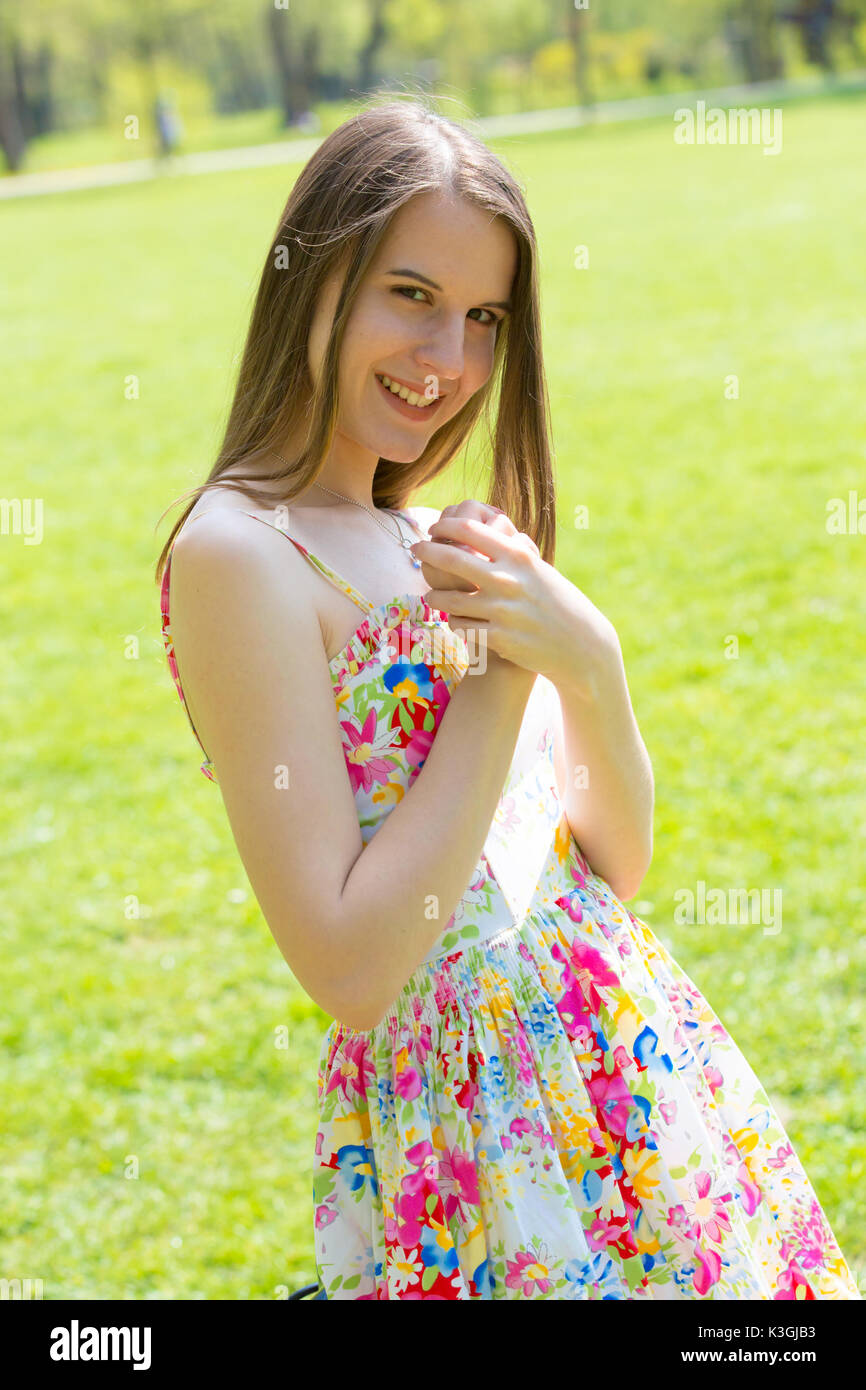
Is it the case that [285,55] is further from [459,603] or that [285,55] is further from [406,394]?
[459,603]

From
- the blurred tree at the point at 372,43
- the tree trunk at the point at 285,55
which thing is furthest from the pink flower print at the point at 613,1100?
the blurred tree at the point at 372,43

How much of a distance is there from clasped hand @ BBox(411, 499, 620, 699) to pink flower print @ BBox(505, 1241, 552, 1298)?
2.15ft

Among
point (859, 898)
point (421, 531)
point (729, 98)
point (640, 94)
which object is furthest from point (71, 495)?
point (640, 94)

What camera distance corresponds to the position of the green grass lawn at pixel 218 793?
3.15 metres

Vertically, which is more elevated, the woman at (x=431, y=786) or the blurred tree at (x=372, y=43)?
the blurred tree at (x=372, y=43)

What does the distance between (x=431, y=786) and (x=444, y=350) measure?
0.51 meters

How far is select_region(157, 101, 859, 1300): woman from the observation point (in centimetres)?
140

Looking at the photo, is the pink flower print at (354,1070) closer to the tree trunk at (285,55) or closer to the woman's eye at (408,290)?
the woman's eye at (408,290)

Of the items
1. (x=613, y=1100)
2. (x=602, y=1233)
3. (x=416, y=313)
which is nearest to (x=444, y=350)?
(x=416, y=313)

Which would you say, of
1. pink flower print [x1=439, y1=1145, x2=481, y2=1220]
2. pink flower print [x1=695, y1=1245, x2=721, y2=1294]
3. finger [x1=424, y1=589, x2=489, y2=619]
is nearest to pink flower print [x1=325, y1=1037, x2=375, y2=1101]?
pink flower print [x1=439, y1=1145, x2=481, y2=1220]

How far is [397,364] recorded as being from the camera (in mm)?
1572

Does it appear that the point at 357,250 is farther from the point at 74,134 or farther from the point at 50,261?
the point at 74,134

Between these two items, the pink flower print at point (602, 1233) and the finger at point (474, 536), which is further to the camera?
the pink flower print at point (602, 1233)

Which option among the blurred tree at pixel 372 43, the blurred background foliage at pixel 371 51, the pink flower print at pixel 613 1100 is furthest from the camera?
the blurred tree at pixel 372 43
